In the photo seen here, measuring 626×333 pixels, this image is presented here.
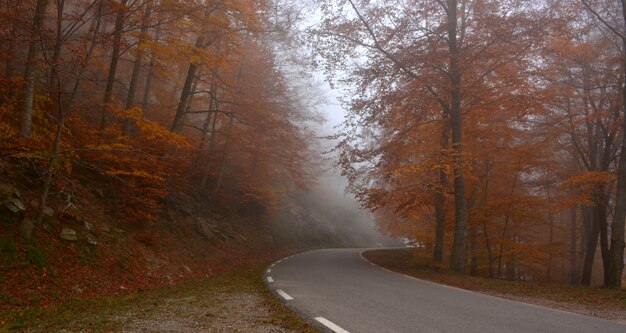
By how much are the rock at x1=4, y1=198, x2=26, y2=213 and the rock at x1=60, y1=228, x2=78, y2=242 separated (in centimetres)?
Answer: 111

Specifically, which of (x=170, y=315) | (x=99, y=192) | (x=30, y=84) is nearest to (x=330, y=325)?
(x=170, y=315)

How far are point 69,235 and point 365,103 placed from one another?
10108mm

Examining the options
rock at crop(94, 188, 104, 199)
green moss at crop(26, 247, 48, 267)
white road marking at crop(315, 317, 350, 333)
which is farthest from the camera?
rock at crop(94, 188, 104, 199)

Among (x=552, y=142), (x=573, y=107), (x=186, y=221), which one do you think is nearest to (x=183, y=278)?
(x=186, y=221)

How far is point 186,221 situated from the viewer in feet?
55.0

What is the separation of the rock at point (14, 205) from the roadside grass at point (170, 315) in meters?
2.93

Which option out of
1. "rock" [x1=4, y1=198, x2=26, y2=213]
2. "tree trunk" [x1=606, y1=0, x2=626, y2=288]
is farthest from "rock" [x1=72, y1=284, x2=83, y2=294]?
"tree trunk" [x1=606, y1=0, x2=626, y2=288]

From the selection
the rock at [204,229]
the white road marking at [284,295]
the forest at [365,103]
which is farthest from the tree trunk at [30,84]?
the rock at [204,229]

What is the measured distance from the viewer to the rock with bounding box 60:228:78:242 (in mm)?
9266

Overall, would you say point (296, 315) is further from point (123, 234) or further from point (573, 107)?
point (573, 107)

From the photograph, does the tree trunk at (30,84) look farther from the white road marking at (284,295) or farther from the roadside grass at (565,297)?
the roadside grass at (565,297)

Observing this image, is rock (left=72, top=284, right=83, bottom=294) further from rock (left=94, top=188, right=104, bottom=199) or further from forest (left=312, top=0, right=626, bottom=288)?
forest (left=312, top=0, right=626, bottom=288)

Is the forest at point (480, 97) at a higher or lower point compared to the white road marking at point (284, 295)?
higher

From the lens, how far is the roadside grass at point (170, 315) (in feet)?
15.7
